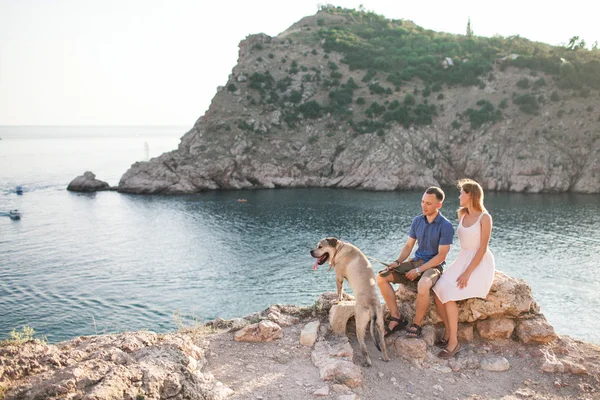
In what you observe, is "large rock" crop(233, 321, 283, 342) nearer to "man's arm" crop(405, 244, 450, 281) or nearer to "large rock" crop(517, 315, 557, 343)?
"man's arm" crop(405, 244, 450, 281)

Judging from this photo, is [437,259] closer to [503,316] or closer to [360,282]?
[360,282]

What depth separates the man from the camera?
825 cm

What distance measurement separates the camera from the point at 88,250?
3834cm

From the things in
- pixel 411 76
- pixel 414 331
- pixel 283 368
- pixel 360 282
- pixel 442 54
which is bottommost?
pixel 283 368

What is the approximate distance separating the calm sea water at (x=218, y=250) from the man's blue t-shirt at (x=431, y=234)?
14.2 meters

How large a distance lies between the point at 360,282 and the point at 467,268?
191 cm

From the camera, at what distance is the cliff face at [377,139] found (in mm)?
62969

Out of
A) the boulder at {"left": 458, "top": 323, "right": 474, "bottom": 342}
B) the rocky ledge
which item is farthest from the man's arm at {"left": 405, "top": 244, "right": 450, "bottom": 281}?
the boulder at {"left": 458, "top": 323, "right": 474, "bottom": 342}

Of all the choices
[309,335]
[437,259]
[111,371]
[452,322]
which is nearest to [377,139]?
[437,259]

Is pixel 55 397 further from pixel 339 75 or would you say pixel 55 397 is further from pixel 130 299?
pixel 339 75

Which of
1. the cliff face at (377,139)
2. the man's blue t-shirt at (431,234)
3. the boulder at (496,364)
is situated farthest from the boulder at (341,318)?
the cliff face at (377,139)

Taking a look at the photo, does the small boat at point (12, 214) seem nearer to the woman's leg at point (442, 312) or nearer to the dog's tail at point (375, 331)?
the dog's tail at point (375, 331)

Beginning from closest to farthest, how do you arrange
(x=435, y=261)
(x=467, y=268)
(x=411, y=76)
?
(x=467, y=268) → (x=435, y=261) → (x=411, y=76)

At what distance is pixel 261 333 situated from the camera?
342 inches
